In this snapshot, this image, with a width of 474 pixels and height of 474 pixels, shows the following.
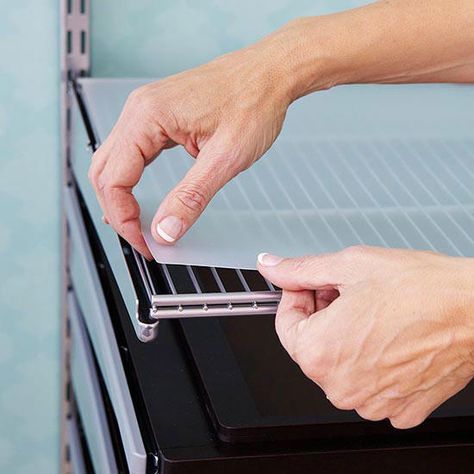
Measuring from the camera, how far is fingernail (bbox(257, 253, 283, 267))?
928 millimetres

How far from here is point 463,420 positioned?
0.99 meters

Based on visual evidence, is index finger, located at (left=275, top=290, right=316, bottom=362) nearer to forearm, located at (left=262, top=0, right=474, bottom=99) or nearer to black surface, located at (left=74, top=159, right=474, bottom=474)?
black surface, located at (left=74, top=159, right=474, bottom=474)

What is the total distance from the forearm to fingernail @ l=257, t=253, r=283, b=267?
0.21 metres

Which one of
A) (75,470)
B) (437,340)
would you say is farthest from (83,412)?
(437,340)

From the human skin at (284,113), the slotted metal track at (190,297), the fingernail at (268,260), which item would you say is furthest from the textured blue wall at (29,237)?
the fingernail at (268,260)

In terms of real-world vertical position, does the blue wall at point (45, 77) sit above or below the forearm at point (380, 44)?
below

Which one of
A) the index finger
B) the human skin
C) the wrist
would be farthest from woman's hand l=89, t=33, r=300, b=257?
the wrist

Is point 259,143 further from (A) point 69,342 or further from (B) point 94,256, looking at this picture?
(A) point 69,342

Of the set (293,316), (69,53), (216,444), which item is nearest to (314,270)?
(293,316)

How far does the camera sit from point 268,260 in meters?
0.93

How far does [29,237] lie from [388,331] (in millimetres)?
839

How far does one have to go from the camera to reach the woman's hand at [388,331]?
84cm

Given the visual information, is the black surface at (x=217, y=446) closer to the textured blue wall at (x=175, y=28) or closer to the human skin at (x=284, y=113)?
the human skin at (x=284, y=113)

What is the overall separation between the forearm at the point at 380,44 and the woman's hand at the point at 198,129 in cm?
4
